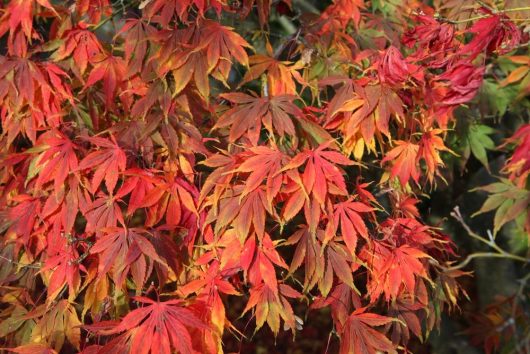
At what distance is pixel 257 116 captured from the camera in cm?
162

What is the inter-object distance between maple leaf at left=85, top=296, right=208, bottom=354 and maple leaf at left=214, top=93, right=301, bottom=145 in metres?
0.41

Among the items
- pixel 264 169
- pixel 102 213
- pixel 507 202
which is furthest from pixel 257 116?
pixel 507 202

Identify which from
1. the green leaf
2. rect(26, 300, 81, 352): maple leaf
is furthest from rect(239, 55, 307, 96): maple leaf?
the green leaf

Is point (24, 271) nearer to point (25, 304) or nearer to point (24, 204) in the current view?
point (25, 304)

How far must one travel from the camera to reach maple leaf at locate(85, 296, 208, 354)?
4.71 ft

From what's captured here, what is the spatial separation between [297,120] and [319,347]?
3242mm

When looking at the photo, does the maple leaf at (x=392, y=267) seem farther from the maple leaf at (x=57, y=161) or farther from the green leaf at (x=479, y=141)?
the green leaf at (x=479, y=141)

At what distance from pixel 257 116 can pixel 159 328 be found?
527mm

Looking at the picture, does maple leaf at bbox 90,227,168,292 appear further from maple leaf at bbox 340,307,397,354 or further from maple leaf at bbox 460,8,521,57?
maple leaf at bbox 460,8,521,57

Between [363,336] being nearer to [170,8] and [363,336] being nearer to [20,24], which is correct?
[170,8]

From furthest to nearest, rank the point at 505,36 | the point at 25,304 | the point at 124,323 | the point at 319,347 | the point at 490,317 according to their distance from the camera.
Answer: the point at 319,347
the point at 490,317
the point at 25,304
the point at 505,36
the point at 124,323

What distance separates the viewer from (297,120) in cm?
171

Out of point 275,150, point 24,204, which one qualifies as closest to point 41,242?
point 24,204

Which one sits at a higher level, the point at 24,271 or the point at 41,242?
the point at 41,242
